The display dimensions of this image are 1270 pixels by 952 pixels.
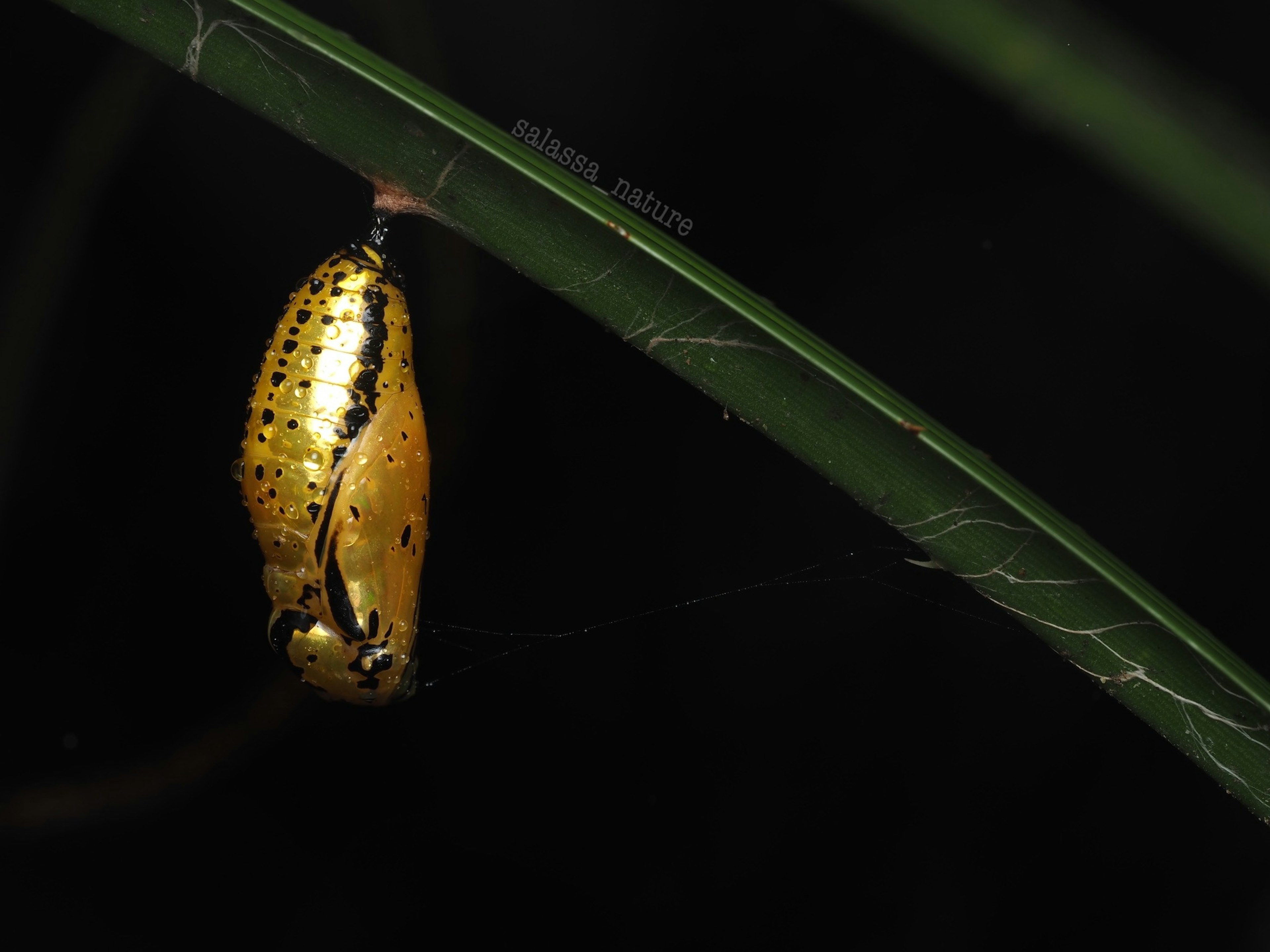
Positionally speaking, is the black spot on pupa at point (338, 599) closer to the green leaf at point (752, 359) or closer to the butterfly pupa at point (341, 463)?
the butterfly pupa at point (341, 463)

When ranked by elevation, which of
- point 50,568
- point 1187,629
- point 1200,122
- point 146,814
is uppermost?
point 1200,122

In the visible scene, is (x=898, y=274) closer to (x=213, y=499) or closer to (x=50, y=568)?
(x=213, y=499)

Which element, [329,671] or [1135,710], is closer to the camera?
[1135,710]

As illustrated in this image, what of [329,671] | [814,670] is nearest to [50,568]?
[329,671]

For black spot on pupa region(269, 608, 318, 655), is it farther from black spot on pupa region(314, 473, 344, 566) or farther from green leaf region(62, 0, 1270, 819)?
green leaf region(62, 0, 1270, 819)

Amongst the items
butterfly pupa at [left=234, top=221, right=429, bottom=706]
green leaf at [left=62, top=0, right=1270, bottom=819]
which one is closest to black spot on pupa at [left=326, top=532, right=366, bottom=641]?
butterfly pupa at [left=234, top=221, right=429, bottom=706]

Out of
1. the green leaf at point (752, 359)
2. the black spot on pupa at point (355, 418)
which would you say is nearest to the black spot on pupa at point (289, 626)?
the black spot on pupa at point (355, 418)

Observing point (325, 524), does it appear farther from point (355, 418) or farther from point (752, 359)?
point (752, 359)

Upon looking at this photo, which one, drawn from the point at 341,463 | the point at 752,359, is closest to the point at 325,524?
the point at 341,463

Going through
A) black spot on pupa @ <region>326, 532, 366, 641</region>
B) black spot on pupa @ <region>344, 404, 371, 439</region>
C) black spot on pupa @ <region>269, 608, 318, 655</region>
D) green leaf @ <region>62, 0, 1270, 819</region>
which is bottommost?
black spot on pupa @ <region>269, 608, 318, 655</region>
